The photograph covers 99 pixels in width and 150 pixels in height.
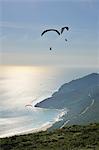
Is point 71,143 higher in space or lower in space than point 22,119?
lower

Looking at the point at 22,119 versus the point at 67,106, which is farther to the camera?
the point at 67,106

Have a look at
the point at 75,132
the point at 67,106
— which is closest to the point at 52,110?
the point at 67,106

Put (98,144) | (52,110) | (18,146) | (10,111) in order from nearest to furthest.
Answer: (98,144) < (18,146) < (10,111) < (52,110)

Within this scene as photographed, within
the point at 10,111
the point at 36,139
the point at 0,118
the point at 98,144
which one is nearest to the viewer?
the point at 98,144

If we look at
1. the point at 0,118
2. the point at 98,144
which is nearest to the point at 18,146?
the point at 98,144

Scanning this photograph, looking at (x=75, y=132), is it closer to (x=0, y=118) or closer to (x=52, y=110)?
(x=0, y=118)

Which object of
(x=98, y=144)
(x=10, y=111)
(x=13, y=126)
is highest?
(x=10, y=111)
